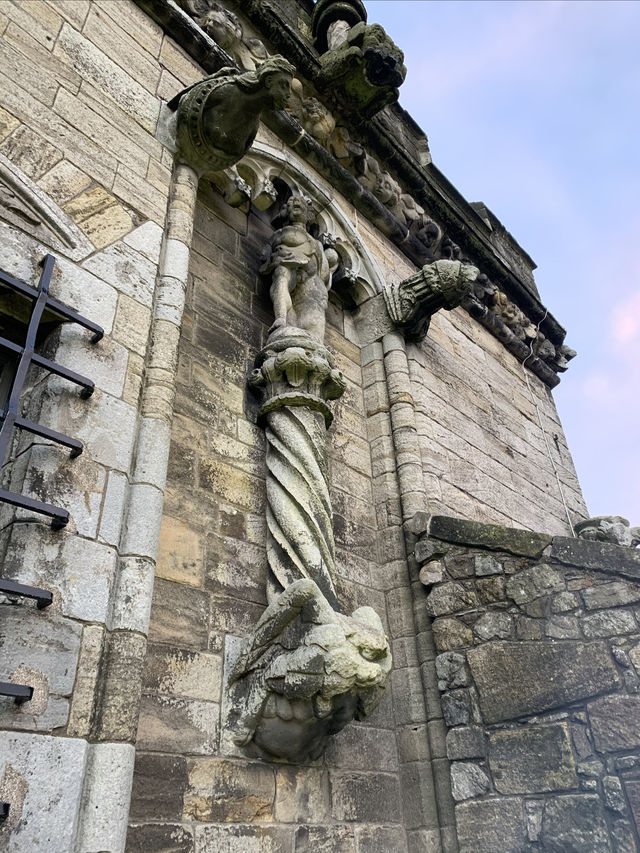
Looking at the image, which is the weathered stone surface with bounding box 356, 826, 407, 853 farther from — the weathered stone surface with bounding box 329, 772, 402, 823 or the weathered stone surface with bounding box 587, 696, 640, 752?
the weathered stone surface with bounding box 587, 696, 640, 752

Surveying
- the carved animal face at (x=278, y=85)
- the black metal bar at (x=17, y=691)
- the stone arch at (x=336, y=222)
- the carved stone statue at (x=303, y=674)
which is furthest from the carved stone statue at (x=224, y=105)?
the black metal bar at (x=17, y=691)

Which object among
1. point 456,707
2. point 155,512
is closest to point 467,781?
point 456,707

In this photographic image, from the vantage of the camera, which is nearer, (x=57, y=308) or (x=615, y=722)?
(x=57, y=308)

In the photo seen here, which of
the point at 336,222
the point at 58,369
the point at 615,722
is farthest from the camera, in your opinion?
the point at 336,222

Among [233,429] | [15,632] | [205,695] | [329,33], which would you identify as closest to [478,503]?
[233,429]

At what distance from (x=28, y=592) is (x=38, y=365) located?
2.50ft

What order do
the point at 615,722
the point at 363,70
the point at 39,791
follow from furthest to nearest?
1. the point at 363,70
2. the point at 615,722
3. the point at 39,791

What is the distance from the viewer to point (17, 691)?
59.4 inches

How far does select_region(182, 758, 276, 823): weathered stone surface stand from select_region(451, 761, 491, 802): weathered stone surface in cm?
94

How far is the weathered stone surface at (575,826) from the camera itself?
8.02 ft

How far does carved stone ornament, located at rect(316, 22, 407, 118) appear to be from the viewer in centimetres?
492

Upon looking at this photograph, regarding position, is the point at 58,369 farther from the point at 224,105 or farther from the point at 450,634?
the point at 450,634

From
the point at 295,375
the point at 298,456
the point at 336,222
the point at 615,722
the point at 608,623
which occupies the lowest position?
the point at 615,722

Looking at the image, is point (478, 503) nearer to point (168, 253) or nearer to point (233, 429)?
point (233, 429)
